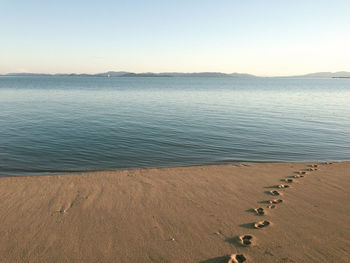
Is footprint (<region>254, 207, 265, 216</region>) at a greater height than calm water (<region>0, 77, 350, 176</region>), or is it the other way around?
footprint (<region>254, 207, 265, 216</region>)

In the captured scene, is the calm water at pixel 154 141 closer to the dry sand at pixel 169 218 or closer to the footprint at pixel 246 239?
the dry sand at pixel 169 218

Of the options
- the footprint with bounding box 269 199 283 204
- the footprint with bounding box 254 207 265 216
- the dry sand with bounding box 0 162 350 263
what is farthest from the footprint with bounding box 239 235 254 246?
the footprint with bounding box 269 199 283 204

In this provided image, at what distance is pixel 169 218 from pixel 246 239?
7.04 ft

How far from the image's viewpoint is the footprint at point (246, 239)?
6087 mm

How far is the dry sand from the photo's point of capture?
5.77m

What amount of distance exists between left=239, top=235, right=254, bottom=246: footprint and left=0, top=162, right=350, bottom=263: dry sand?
0.32 feet

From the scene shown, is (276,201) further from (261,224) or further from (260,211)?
(261,224)

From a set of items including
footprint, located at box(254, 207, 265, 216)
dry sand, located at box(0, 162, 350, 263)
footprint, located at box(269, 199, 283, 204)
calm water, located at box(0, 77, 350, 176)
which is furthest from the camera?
calm water, located at box(0, 77, 350, 176)

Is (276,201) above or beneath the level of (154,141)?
above

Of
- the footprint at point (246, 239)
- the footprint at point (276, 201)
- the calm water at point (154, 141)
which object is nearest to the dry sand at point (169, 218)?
the footprint at point (246, 239)

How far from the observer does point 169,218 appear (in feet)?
23.9

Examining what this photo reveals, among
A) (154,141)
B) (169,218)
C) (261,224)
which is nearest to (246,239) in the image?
(261,224)

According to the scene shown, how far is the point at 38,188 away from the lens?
30.7 feet

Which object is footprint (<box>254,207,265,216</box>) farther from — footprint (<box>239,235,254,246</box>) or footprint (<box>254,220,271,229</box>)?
footprint (<box>239,235,254,246</box>)
